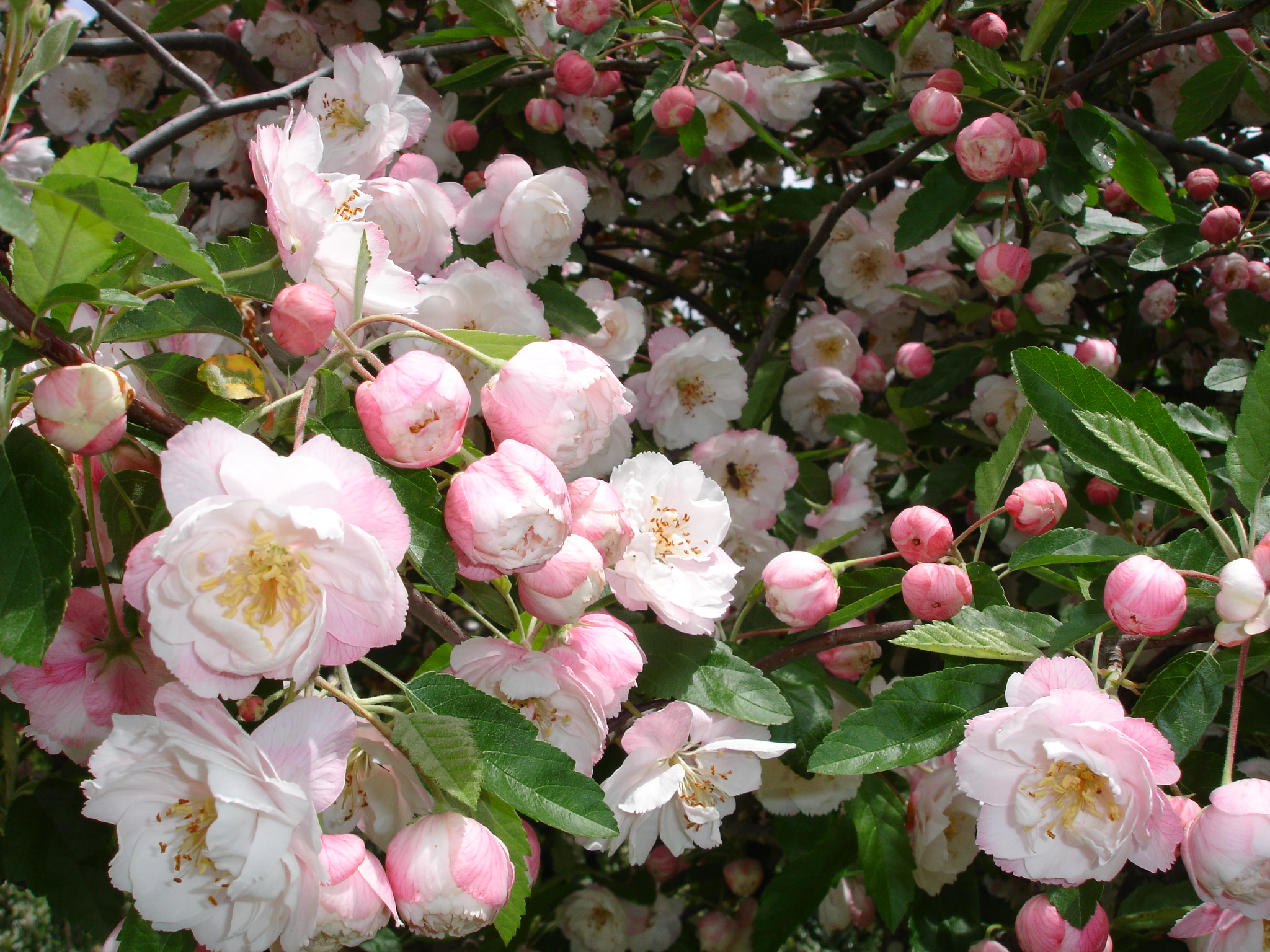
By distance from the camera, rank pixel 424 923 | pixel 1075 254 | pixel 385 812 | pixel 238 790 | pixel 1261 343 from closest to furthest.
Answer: pixel 238 790 → pixel 424 923 → pixel 385 812 → pixel 1261 343 → pixel 1075 254

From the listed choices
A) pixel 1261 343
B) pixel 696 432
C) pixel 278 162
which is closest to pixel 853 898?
pixel 696 432

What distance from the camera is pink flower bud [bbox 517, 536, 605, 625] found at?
0.87m

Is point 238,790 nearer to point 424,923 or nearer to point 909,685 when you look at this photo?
point 424,923

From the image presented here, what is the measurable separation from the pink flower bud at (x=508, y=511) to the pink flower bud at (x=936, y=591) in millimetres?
483

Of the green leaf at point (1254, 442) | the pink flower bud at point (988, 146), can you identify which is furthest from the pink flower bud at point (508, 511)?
the pink flower bud at point (988, 146)

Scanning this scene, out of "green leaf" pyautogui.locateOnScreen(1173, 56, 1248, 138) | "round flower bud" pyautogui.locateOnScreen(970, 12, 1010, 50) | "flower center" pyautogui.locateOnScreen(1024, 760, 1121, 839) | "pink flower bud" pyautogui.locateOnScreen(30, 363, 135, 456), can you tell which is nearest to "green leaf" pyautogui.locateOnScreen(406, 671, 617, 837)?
"pink flower bud" pyautogui.locateOnScreen(30, 363, 135, 456)

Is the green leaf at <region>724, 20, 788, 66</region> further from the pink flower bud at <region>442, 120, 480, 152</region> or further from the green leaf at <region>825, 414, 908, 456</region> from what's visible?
the green leaf at <region>825, 414, 908, 456</region>

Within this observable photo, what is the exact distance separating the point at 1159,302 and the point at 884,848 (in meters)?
1.46

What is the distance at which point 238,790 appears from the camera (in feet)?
2.36

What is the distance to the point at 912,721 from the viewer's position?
1000mm

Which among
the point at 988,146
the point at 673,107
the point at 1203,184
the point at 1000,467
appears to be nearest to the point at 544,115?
the point at 673,107

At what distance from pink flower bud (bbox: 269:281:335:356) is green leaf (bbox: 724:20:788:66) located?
1168 millimetres

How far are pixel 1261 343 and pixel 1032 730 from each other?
137 cm

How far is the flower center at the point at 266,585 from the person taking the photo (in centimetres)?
70
